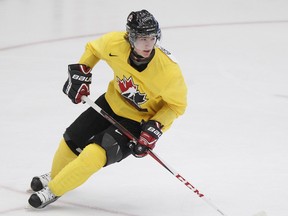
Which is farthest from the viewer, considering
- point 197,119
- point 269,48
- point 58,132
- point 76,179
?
point 269,48

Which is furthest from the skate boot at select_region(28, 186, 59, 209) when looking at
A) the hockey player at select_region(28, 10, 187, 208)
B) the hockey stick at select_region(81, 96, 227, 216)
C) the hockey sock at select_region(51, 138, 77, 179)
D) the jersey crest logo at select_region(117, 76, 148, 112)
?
the jersey crest logo at select_region(117, 76, 148, 112)

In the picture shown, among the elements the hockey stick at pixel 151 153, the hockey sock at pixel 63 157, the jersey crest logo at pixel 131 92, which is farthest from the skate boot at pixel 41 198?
the jersey crest logo at pixel 131 92

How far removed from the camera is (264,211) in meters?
3.76

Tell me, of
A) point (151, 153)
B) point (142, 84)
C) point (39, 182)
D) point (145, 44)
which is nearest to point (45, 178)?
point (39, 182)

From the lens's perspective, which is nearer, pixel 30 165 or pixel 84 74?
pixel 84 74

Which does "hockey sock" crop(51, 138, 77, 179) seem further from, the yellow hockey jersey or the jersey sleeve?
the jersey sleeve

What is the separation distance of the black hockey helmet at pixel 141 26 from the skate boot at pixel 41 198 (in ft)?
2.73

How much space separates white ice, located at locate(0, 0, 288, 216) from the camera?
398 centimetres

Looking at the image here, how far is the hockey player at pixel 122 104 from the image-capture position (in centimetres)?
352

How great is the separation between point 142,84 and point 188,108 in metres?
1.77

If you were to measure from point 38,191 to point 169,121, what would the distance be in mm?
741

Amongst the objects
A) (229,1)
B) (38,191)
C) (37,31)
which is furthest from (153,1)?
(38,191)

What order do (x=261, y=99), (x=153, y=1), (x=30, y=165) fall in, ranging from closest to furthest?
1. (x=30, y=165)
2. (x=261, y=99)
3. (x=153, y=1)

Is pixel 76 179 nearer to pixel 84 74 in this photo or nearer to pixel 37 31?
pixel 84 74
